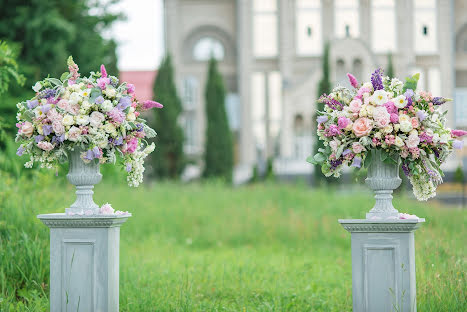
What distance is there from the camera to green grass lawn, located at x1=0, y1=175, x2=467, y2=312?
5.60 meters

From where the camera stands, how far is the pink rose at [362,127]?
4.37 m

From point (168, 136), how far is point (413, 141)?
20.1m

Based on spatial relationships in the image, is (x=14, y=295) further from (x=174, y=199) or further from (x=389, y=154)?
(x=174, y=199)

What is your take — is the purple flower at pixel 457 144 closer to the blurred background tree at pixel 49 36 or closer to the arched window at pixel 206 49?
the blurred background tree at pixel 49 36

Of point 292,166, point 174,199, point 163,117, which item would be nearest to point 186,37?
point 292,166

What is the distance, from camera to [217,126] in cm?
2589

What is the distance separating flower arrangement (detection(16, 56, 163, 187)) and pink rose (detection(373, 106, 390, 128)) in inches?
62.5

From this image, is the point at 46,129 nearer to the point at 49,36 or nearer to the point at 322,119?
the point at 322,119

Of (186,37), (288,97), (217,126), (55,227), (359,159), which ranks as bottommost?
(55,227)

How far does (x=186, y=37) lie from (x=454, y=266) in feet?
107

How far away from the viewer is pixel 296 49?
115 ft

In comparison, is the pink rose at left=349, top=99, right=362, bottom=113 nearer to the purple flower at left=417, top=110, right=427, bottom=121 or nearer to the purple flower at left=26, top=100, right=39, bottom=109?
the purple flower at left=417, top=110, right=427, bottom=121

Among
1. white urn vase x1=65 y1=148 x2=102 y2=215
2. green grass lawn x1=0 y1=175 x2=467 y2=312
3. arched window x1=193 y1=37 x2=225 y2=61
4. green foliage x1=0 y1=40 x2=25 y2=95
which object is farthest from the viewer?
arched window x1=193 y1=37 x2=225 y2=61

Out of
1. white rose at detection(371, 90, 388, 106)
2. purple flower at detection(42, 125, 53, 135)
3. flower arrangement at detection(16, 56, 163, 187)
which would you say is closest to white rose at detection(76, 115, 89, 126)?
flower arrangement at detection(16, 56, 163, 187)
